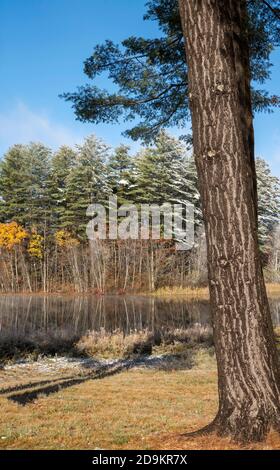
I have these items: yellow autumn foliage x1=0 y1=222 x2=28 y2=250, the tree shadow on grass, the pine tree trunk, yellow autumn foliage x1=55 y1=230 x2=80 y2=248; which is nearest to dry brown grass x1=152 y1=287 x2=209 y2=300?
yellow autumn foliage x1=55 y1=230 x2=80 y2=248

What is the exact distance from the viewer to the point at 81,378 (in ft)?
29.7

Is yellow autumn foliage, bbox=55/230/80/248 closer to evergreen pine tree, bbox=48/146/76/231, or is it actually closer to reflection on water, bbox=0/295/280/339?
evergreen pine tree, bbox=48/146/76/231

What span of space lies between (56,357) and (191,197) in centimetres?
3115

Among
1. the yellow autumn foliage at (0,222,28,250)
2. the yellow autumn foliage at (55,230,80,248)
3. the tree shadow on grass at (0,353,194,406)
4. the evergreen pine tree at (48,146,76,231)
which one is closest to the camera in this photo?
the tree shadow on grass at (0,353,194,406)

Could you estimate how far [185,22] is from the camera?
3676mm

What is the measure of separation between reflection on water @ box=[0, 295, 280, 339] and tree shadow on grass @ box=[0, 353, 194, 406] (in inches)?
136

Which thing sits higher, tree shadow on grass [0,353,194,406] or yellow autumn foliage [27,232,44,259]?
yellow autumn foliage [27,232,44,259]

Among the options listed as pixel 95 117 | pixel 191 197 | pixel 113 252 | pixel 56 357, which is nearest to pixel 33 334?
pixel 56 357

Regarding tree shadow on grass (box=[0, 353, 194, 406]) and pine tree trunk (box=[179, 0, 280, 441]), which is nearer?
pine tree trunk (box=[179, 0, 280, 441])

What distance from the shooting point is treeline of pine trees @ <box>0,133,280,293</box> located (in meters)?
36.8

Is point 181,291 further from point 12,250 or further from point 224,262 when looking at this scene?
point 224,262

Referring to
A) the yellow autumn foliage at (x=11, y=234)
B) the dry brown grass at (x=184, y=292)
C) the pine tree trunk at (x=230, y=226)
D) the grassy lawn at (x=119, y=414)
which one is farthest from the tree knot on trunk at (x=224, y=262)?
the yellow autumn foliage at (x=11, y=234)

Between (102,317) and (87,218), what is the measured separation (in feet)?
77.2

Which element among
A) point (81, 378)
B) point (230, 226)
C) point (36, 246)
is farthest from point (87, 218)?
point (230, 226)
